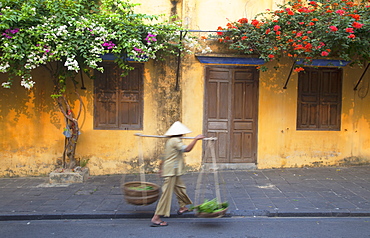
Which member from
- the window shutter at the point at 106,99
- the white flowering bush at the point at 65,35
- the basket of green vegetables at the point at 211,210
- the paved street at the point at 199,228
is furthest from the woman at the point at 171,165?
the window shutter at the point at 106,99

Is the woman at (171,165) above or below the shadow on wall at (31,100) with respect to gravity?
below

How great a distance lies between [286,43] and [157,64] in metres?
3.30

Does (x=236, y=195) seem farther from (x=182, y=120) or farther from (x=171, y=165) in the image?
(x=182, y=120)

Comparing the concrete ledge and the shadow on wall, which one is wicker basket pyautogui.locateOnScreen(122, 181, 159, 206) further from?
the shadow on wall

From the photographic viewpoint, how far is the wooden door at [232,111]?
883cm

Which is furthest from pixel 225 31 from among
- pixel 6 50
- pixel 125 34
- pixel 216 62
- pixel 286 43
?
pixel 6 50

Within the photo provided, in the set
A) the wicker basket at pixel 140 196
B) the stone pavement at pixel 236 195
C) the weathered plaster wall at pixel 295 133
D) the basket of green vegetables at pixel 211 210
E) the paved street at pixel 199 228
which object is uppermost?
the weathered plaster wall at pixel 295 133

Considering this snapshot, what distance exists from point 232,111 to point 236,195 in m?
2.78

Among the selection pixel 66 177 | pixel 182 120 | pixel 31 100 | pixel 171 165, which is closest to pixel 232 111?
pixel 182 120

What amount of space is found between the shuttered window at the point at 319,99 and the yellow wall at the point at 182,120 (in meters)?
0.20

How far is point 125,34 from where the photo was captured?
7.24 m

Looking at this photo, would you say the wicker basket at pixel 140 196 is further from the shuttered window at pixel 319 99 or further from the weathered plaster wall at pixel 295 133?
the shuttered window at pixel 319 99

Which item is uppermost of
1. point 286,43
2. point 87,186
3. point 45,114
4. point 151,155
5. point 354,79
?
point 286,43

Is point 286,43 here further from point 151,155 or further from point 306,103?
point 151,155
